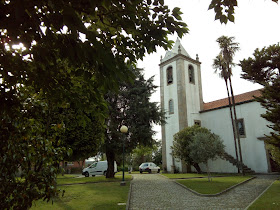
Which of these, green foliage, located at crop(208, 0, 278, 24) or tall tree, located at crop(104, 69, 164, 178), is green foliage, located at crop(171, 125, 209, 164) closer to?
tall tree, located at crop(104, 69, 164, 178)

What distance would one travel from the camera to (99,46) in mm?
A: 2049

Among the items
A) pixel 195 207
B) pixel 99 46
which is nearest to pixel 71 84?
pixel 99 46

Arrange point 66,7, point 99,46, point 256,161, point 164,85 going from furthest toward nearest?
point 164,85 → point 256,161 → point 99,46 → point 66,7

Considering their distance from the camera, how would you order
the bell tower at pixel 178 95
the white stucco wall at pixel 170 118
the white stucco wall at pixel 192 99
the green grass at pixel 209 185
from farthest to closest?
the white stucco wall at pixel 192 99 < the white stucco wall at pixel 170 118 < the bell tower at pixel 178 95 < the green grass at pixel 209 185

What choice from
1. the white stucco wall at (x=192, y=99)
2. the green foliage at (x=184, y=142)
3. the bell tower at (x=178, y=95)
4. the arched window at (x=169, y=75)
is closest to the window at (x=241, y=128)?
the green foliage at (x=184, y=142)

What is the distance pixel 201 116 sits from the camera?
31.0 meters

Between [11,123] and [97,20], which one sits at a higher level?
[97,20]

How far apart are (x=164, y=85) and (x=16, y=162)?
30887 millimetres

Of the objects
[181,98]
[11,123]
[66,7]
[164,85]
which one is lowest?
[11,123]

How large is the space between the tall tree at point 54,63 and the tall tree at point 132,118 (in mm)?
15062

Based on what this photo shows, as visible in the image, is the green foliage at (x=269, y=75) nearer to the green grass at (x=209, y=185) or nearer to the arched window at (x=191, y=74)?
the green grass at (x=209, y=185)

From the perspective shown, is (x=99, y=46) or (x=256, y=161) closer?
(x=99, y=46)

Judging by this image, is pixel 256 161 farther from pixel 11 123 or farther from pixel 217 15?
pixel 11 123

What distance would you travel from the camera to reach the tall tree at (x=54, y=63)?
85.8 inches
